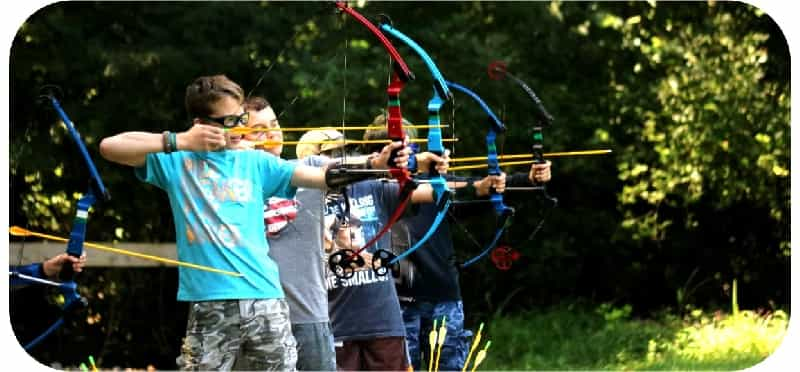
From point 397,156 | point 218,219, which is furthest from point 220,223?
point 397,156

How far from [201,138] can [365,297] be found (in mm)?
1017

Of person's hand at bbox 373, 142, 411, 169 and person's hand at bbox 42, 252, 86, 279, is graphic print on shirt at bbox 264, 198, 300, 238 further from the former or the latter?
person's hand at bbox 42, 252, 86, 279

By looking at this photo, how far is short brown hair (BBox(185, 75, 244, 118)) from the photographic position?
3146 mm

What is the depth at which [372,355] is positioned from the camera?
3.85 m

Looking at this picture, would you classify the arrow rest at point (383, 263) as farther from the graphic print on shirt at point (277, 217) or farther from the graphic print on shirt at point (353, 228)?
the graphic print on shirt at point (277, 217)

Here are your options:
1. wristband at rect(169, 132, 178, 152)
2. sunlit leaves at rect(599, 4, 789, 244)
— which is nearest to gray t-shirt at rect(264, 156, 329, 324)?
wristband at rect(169, 132, 178, 152)

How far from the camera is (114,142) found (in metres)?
3.05

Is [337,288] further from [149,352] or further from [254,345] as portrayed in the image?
[149,352]

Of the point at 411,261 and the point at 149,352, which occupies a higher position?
the point at 411,261

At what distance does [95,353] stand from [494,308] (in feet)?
9.88

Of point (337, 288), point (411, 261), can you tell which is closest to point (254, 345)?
point (337, 288)

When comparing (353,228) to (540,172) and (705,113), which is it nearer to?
(540,172)

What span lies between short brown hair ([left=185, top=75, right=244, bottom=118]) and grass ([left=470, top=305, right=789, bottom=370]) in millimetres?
4422

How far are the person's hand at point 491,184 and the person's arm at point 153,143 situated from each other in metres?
1.36
